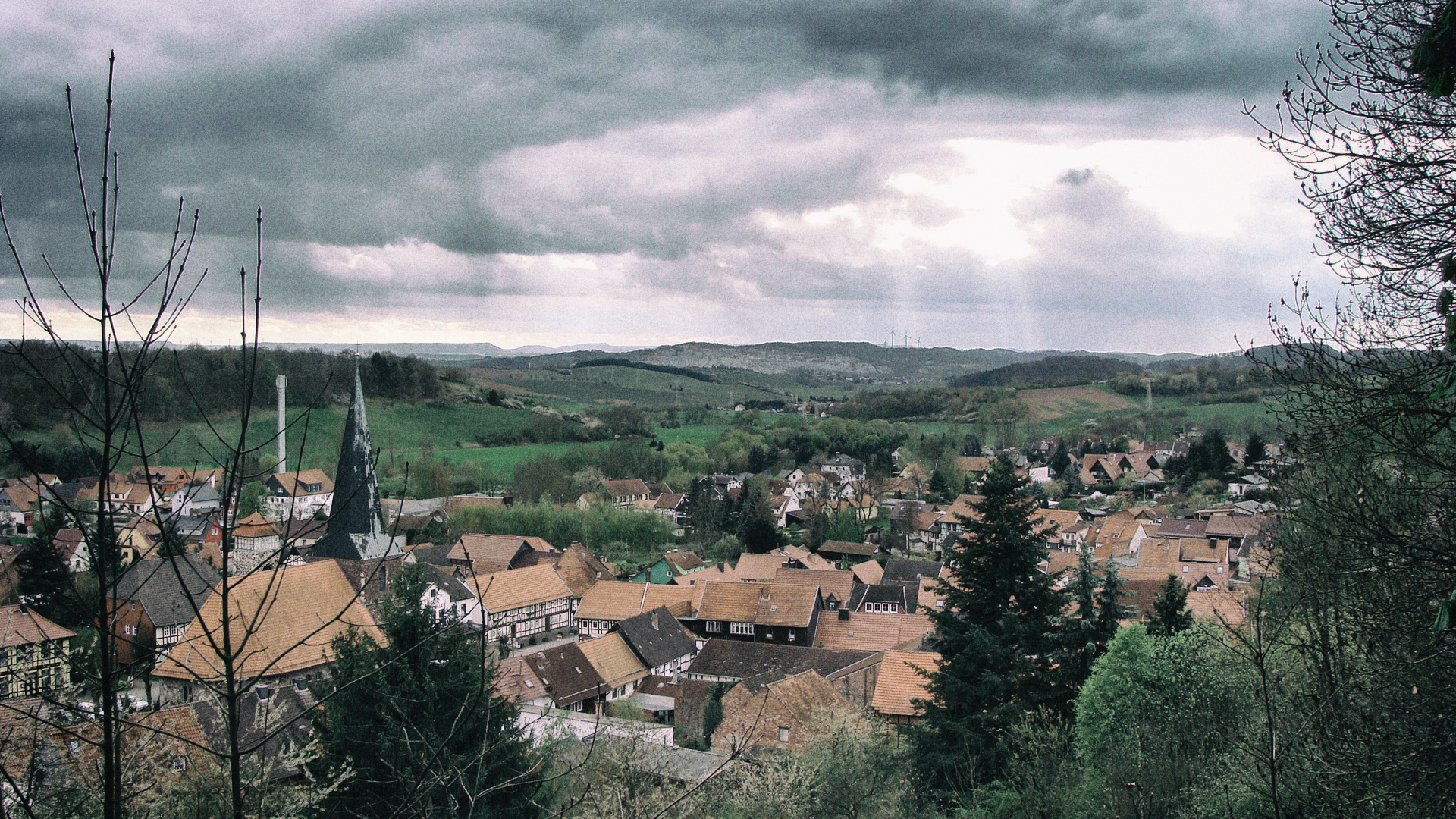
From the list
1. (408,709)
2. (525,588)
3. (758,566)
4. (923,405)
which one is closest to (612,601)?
(525,588)

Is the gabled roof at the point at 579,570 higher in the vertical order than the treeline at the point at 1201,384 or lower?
lower

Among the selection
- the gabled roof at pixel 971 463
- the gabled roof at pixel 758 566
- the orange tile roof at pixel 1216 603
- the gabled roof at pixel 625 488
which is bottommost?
the gabled roof at pixel 758 566

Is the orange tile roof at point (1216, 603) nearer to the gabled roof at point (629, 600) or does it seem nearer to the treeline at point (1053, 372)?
the gabled roof at point (629, 600)

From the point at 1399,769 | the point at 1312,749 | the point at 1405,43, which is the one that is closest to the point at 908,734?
the point at 1312,749

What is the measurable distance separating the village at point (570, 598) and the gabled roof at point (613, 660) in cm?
10

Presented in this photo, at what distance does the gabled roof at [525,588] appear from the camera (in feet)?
126

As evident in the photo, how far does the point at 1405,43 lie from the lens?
6.32 meters

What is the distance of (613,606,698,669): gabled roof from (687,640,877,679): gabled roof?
6.69ft

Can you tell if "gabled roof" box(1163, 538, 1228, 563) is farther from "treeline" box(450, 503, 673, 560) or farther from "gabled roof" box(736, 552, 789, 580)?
"treeline" box(450, 503, 673, 560)

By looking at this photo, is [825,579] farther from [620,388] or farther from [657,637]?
[620,388]

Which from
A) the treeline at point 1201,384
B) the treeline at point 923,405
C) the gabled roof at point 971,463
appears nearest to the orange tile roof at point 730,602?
the gabled roof at point 971,463

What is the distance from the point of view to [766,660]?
29.5m

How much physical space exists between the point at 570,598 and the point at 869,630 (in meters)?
14.7

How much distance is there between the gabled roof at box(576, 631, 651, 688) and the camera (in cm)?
2955
